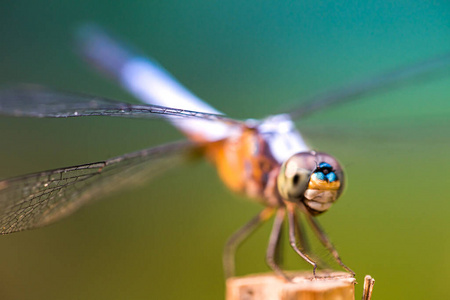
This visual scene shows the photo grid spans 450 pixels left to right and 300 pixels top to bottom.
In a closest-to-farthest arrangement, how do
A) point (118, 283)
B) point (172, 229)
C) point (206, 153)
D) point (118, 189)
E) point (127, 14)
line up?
point (118, 189)
point (206, 153)
point (118, 283)
point (172, 229)
point (127, 14)

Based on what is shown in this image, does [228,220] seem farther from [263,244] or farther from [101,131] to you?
[101,131]

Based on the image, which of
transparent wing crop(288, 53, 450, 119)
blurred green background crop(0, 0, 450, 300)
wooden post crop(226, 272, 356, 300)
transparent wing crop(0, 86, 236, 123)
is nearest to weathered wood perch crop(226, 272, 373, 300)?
wooden post crop(226, 272, 356, 300)

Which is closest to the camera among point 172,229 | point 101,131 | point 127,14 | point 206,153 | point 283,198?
point 283,198

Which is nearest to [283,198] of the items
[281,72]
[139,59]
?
[139,59]

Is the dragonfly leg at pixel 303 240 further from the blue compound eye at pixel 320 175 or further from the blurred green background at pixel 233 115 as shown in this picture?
the blurred green background at pixel 233 115

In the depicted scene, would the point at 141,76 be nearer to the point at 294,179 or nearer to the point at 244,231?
the point at 244,231

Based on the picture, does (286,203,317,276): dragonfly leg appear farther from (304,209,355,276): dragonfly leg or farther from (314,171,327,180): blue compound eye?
(314,171,327,180): blue compound eye
